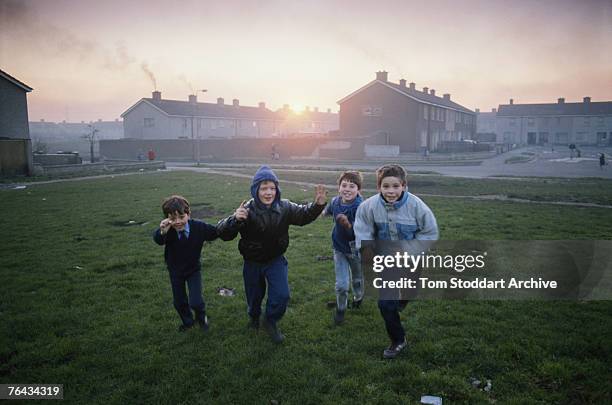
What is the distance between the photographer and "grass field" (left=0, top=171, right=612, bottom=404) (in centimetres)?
383

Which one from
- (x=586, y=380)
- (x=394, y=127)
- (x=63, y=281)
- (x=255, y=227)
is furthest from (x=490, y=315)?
(x=394, y=127)

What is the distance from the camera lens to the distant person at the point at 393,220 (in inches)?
164

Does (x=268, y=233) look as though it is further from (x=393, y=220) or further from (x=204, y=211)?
(x=204, y=211)

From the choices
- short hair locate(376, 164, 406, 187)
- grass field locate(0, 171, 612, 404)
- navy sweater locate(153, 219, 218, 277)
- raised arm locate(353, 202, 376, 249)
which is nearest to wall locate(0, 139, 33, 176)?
grass field locate(0, 171, 612, 404)

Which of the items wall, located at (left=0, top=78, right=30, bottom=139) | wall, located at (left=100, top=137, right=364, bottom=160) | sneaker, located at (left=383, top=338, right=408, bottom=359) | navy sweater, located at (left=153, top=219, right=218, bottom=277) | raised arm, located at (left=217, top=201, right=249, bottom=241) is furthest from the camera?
wall, located at (left=100, top=137, right=364, bottom=160)

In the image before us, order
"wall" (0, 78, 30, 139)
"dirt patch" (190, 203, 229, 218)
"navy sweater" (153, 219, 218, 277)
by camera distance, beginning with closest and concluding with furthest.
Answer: "navy sweater" (153, 219, 218, 277)
"dirt patch" (190, 203, 229, 218)
"wall" (0, 78, 30, 139)

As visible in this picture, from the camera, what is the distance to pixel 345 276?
5270 millimetres

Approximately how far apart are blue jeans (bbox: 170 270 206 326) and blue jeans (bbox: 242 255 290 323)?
1.87 feet

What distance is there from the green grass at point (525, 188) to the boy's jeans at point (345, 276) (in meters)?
11.9

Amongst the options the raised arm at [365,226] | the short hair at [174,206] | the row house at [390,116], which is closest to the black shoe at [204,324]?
the short hair at [174,206]

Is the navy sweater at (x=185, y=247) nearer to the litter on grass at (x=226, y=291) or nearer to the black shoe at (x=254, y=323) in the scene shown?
the black shoe at (x=254, y=323)

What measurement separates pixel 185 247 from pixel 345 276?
194 centimetres

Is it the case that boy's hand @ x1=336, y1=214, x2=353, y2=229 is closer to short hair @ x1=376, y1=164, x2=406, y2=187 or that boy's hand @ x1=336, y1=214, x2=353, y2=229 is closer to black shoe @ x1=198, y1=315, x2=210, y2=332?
short hair @ x1=376, y1=164, x2=406, y2=187

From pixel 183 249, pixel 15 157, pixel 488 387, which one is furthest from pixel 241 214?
pixel 15 157
